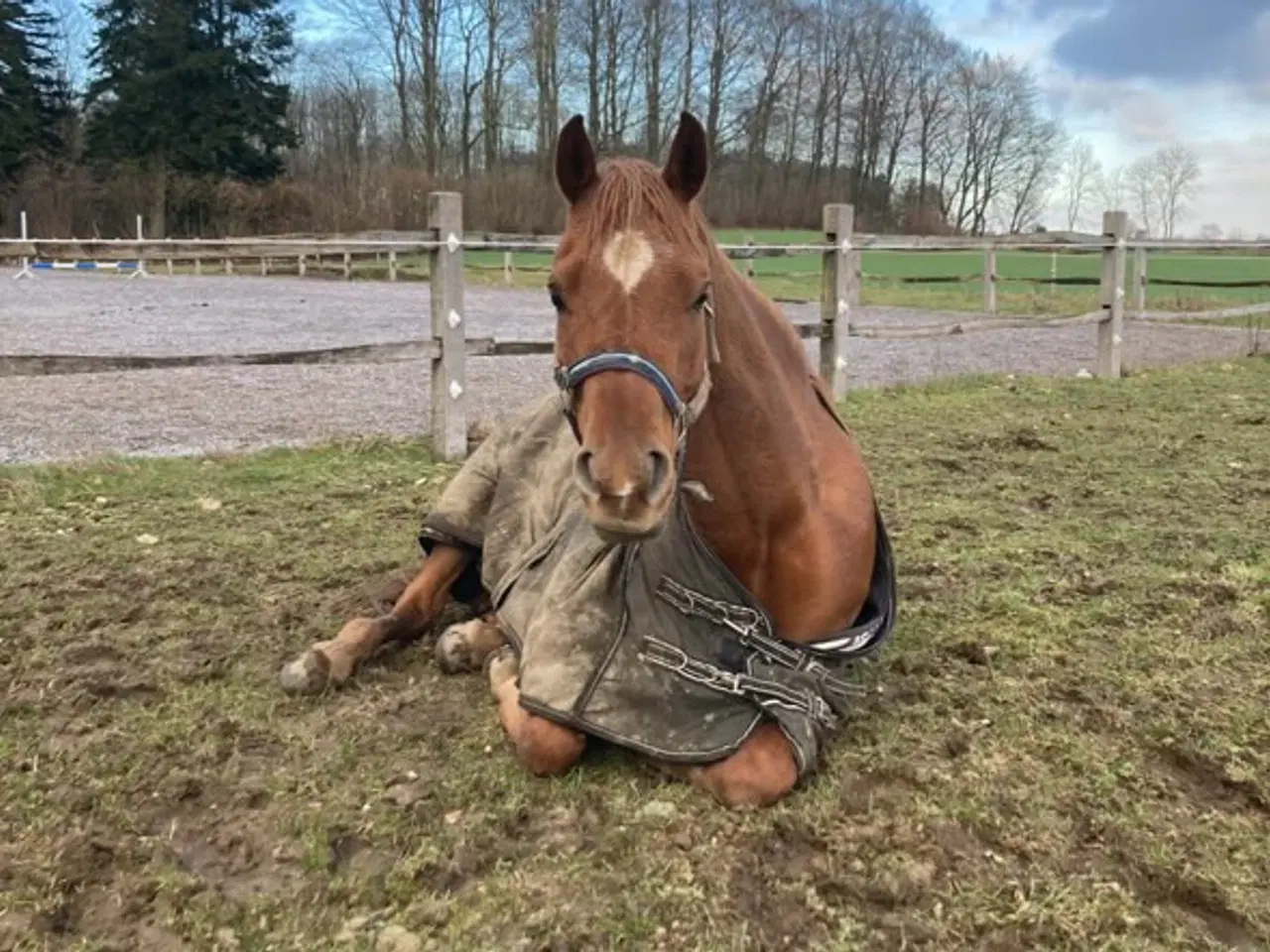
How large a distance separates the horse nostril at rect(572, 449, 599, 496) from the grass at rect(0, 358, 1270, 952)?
77 centimetres

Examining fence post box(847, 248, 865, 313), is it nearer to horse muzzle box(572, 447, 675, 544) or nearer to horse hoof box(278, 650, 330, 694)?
horse hoof box(278, 650, 330, 694)

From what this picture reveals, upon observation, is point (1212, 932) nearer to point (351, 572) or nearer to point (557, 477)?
point (557, 477)

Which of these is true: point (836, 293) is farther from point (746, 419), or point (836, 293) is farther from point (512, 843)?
point (512, 843)

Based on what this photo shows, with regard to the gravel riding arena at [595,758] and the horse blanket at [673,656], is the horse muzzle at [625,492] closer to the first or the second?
the horse blanket at [673,656]

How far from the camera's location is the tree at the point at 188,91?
130 feet

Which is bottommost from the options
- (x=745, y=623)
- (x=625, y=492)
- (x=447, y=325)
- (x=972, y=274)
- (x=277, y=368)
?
(x=277, y=368)

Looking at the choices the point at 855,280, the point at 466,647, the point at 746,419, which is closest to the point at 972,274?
the point at 855,280

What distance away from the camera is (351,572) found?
13.2 feet

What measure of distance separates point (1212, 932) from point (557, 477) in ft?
6.25

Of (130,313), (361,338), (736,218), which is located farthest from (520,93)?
(361,338)

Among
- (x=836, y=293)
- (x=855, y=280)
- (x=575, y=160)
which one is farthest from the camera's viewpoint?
(x=855, y=280)

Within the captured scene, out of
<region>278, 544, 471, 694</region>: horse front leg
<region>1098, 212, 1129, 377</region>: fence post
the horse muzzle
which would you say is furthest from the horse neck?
<region>1098, 212, 1129, 377</region>: fence post

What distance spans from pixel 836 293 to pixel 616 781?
20.0ft

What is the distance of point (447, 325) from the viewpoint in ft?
20.4
